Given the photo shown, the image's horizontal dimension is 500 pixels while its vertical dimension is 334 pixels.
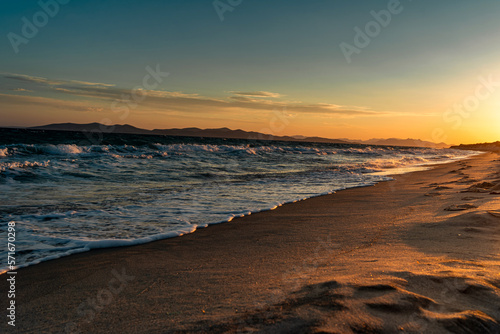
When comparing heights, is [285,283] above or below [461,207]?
below

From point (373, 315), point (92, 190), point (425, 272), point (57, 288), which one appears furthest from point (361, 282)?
point (92, 190)

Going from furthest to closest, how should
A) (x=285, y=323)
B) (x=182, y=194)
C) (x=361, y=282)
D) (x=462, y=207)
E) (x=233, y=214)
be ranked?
(x=182, y=194)
(x=233, y=214)
(x=462, y=207)
(x=361, y=282)
(x=285, y=323)

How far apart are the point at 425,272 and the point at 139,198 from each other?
294 inches

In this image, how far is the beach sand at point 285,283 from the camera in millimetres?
2002

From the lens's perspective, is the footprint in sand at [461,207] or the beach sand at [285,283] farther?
the footprint in sand at [461,207]

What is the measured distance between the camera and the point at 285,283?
8.93ft

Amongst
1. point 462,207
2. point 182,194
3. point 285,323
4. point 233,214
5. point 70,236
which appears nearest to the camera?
point 285,323

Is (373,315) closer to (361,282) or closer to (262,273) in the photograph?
(361,282)

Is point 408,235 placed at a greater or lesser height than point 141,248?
greater

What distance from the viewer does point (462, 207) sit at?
611cm

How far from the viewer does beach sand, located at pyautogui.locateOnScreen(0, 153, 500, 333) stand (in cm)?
200

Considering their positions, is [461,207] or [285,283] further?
[461,207]

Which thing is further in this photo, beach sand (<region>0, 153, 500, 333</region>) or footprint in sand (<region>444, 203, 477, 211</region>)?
footprint in sand (<region>444, 203, 477, 211</region>)

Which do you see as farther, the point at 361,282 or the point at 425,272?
the point at 425,272
